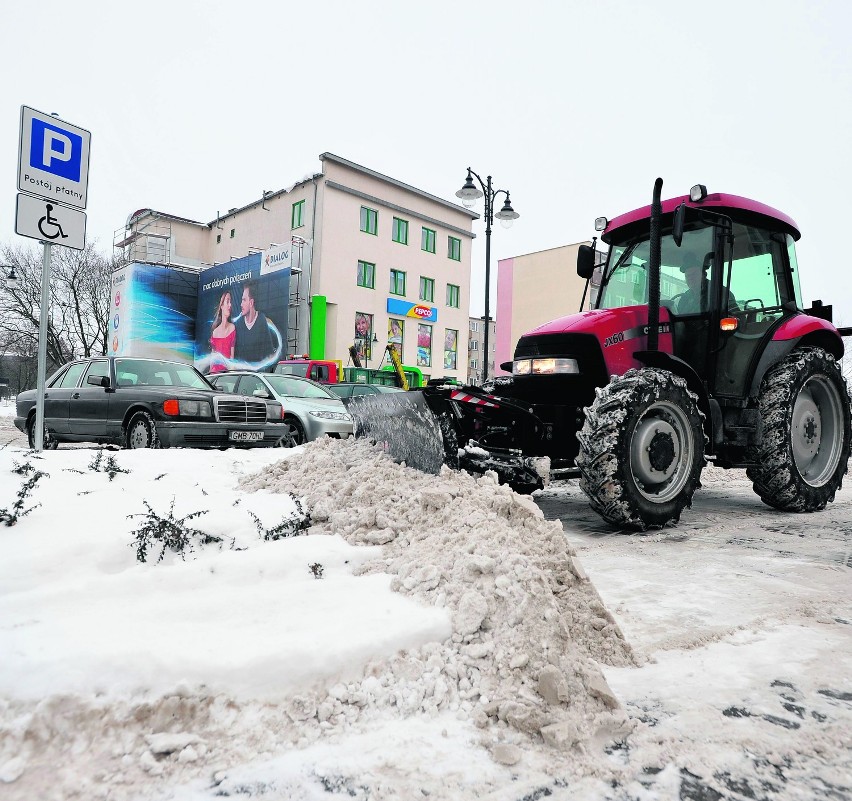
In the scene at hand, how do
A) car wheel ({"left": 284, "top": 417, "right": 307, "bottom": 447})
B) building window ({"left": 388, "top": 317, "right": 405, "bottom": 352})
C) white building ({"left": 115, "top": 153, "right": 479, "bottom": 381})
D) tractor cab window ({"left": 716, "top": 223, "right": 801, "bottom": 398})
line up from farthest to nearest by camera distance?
building window ({"left": 388, "top": 317, "right": 405, "bottom": 352}) < white building ({"left": 115, "top": 153, "right": 479, "bottom": 381}) < car wheel ({"left": 284, "top": 417, "right": 307, "bottom": 447}) < tractor cab window ({"left": 716, "top": 223, "right": 801, "bottom": 398})

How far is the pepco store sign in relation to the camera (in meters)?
32.9

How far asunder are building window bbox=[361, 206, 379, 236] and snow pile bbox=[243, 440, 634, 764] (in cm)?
2986

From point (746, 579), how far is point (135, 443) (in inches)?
297

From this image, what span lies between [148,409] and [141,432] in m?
0.34

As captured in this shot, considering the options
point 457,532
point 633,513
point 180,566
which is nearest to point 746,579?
point 633,513

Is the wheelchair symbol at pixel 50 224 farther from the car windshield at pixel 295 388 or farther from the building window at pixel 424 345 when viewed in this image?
the building window at pixel 424 345

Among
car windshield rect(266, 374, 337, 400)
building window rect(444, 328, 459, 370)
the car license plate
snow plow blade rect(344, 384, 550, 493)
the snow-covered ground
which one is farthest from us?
building window rect(444, 328, 459, 370)

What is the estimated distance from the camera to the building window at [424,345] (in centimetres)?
3459

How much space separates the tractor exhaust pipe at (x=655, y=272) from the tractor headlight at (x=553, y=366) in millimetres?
649

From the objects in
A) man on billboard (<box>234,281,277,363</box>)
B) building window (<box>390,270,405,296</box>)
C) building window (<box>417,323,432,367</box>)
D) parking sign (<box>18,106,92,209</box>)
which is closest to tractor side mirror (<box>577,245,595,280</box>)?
parking sign (<box>18,106,92,209</box>)

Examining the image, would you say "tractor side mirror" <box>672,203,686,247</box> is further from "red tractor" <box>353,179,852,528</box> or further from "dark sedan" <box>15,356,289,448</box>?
"dark sedan" <box>15,356,289,448</box>

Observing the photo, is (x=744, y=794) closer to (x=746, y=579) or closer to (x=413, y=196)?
(x=746, y=579)

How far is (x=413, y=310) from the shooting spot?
3375 centimetres

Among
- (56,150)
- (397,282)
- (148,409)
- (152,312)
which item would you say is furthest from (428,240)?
(56,150)
